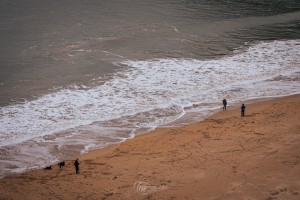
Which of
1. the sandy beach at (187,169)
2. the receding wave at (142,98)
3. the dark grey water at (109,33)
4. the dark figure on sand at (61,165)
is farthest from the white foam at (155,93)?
the dark figure on sand at (61,165)

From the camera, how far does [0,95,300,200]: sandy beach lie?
1466cm

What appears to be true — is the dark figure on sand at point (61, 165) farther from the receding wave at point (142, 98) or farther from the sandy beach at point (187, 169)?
the receding wave at point (142, 98)

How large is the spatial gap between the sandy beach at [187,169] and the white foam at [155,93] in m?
3.17

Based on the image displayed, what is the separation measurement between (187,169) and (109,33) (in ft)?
79.0

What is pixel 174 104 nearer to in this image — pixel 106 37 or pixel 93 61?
pixel 93 61

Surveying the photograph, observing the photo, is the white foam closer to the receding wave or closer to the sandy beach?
the receding wave

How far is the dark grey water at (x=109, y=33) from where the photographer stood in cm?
2936

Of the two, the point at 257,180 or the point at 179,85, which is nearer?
the point at 257,180

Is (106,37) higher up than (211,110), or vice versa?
(106,37)

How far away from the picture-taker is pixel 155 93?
25266mm

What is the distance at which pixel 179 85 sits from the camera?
1045 inches

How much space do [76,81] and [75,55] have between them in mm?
5317

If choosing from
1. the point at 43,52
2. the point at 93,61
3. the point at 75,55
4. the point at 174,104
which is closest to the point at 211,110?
the point at 174,104

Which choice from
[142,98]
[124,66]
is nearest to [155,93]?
[142,98]
